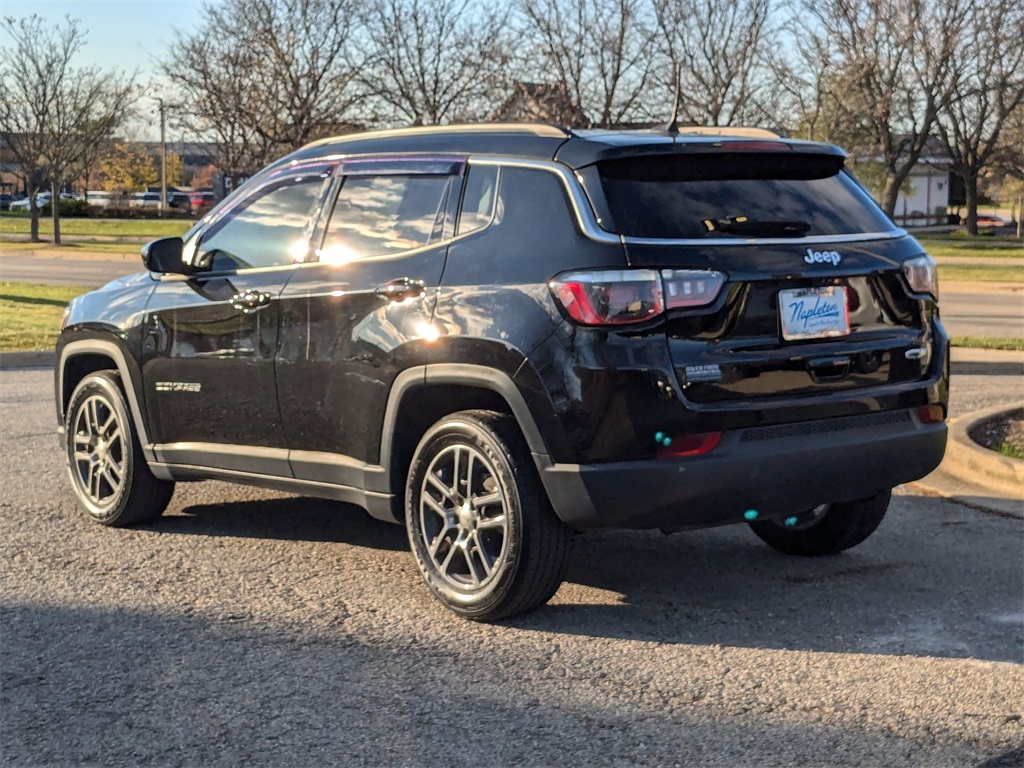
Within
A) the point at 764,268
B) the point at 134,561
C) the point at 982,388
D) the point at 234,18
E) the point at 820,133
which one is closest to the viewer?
the point at 764,268

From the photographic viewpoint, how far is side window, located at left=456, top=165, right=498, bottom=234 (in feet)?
A: 16.4

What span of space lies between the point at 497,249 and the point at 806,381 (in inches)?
48.1

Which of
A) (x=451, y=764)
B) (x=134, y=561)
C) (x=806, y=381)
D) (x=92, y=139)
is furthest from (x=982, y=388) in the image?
(x=92, y=139)

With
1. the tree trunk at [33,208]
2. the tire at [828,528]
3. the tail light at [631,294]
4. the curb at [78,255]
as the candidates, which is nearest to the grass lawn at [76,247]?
the curb at [78,255]

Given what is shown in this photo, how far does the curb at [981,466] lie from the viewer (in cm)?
715

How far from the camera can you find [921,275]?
5082mm

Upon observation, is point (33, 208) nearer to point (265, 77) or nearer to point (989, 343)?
point (265, 77)

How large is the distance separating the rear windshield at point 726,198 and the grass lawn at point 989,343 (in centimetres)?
957

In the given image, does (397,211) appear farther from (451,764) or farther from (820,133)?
(820,133)

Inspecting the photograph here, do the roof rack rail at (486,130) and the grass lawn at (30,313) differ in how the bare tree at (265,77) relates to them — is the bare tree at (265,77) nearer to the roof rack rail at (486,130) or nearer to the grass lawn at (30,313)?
the grass lawn at (30,313)

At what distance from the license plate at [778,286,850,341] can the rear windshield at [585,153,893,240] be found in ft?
0.79

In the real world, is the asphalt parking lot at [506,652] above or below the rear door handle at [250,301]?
below

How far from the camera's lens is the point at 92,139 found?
148 feet

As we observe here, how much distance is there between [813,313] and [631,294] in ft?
2.41
